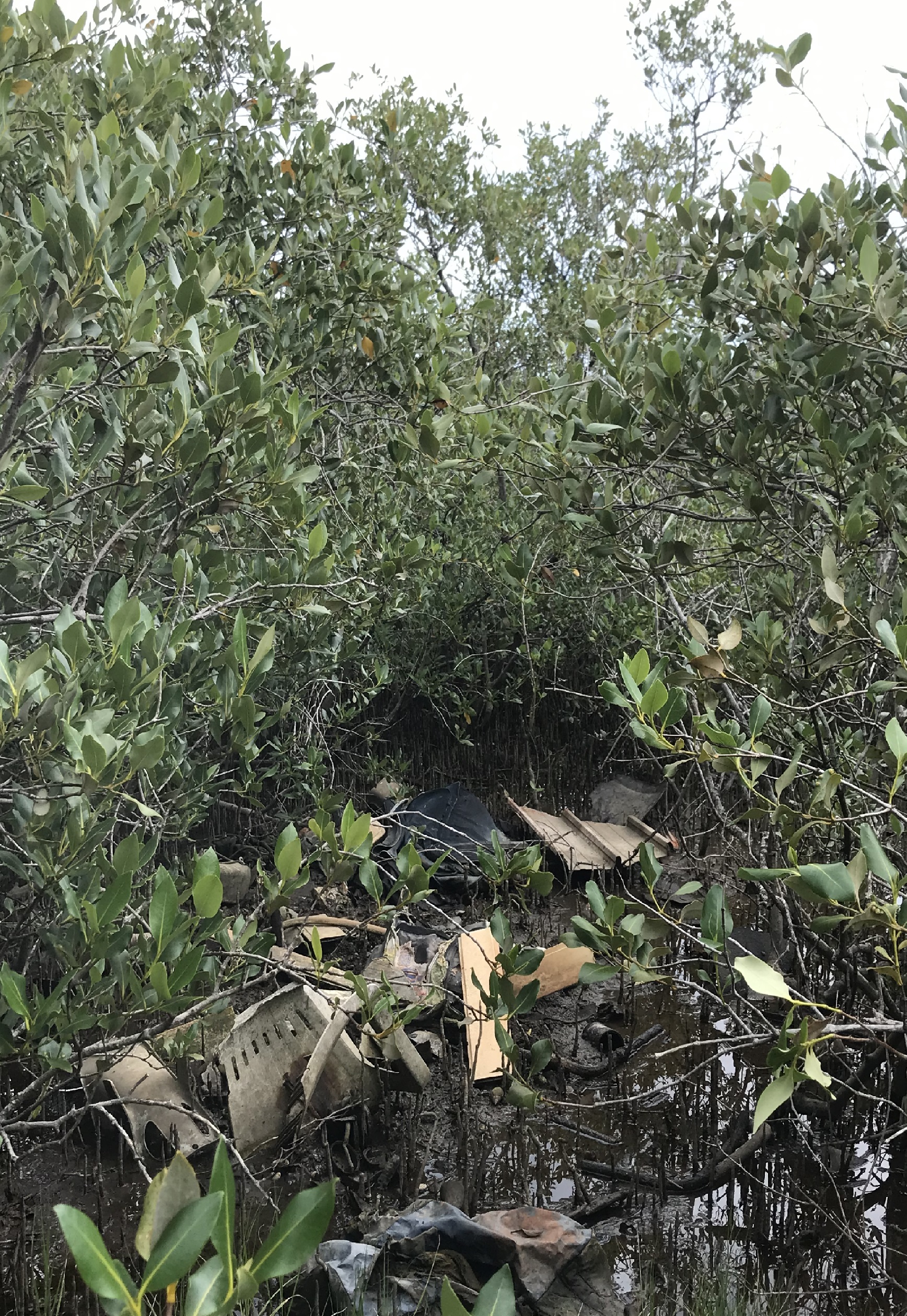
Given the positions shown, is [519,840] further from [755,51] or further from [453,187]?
[755,51]

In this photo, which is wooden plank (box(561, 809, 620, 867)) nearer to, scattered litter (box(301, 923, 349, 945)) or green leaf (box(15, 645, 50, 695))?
scattered litter (box(301, 923, 349, 945))

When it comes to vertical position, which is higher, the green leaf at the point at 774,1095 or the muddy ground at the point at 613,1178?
the green leaf at the point at 774,1095

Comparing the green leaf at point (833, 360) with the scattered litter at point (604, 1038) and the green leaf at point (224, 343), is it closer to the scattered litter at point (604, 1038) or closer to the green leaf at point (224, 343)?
the green leaf at point (224, 343)

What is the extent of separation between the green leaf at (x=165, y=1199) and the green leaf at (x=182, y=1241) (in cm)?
1

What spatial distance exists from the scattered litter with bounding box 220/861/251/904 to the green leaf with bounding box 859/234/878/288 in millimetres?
3321

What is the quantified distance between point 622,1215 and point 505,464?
2196mm

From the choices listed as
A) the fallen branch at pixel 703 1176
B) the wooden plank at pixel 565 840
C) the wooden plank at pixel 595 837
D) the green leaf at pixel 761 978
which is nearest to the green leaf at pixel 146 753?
the green leaf at pixel 761 978

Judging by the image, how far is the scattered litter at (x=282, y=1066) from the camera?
2.75 meters

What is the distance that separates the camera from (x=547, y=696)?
254 inches

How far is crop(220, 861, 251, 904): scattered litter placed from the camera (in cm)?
422

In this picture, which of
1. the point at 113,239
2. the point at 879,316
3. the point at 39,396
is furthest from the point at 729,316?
the point at 39,396

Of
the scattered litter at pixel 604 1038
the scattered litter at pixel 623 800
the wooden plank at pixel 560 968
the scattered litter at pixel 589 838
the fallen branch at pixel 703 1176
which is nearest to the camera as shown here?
the fallen branch at pixel 703 1176

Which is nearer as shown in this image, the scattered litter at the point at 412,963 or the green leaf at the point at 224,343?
the green leaf at the point at 224,343

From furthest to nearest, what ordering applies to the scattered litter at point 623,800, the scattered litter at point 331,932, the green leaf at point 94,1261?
the scattered litter at point 623,800, the scattered litter at point 331,932, the green leaf at point 94,1261
